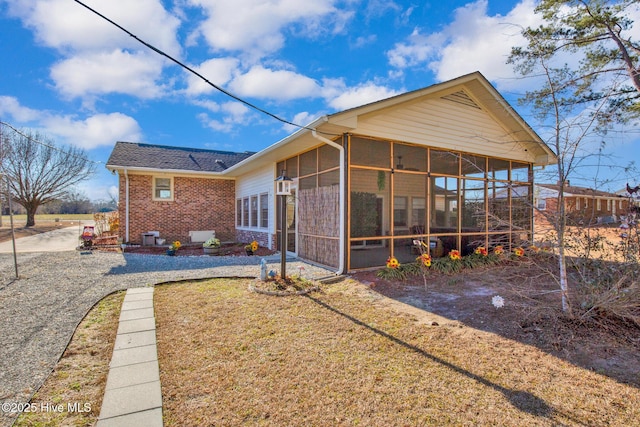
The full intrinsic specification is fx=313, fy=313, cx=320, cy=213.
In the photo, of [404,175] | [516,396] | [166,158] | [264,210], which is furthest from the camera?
[166,158]

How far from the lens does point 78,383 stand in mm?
2494

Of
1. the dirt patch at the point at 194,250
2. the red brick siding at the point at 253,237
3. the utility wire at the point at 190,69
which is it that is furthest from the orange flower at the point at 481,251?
the red brick siding at the point at 253,237

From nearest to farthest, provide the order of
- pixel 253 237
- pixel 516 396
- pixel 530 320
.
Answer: pixel 516 396 → pixel 530 320 → pixel 253 237

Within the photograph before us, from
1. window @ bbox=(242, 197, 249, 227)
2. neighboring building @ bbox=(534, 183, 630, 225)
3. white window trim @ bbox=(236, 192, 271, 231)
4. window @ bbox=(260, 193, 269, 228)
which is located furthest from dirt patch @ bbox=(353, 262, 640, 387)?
window @ bbox=(242, 197, 249, 227)

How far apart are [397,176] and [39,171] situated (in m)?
27.9

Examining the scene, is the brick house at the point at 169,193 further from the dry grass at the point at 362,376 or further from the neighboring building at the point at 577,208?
the neighboring building at the point at 577,208

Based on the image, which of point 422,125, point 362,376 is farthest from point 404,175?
point 362,376

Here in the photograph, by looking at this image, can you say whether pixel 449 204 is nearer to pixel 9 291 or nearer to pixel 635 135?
pixel 635 135

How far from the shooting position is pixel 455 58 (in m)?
8.27

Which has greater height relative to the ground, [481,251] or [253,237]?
[253,237]

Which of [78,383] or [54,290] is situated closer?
[78,383]

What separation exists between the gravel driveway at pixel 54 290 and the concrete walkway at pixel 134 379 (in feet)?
1.70

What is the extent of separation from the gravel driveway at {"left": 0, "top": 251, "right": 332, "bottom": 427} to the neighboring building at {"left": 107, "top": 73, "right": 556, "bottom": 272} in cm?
130

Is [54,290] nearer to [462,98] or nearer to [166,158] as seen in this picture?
[166,158]
